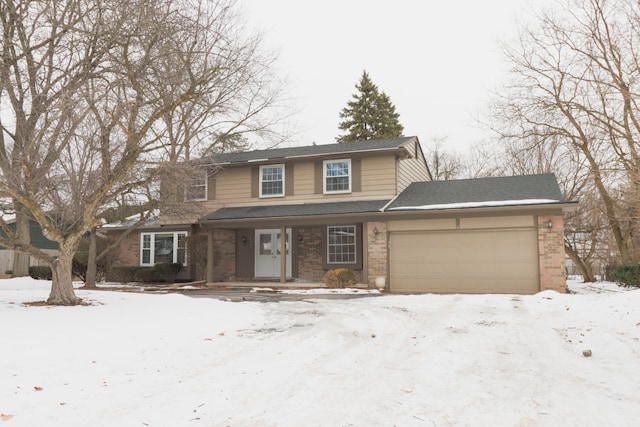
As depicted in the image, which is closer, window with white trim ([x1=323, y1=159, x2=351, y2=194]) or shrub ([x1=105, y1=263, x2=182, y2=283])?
window with white trim ([x1=323, y1=159, x2=351, y2=194])

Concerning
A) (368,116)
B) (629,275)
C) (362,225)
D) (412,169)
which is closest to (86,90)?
(362,225)

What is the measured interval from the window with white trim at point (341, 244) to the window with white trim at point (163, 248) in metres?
6.57

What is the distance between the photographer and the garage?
1520 centimetres

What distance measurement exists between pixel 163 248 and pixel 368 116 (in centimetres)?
2144

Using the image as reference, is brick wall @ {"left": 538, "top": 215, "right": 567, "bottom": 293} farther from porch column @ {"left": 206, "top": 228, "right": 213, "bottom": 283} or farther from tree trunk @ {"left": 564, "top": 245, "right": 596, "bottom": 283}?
porch column @ {"left": 206, "top": 228, "right": 213, "bottom": 283}

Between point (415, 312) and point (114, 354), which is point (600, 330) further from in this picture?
point (114, 354)

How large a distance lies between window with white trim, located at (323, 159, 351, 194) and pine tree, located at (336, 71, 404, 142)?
1866 centimetres

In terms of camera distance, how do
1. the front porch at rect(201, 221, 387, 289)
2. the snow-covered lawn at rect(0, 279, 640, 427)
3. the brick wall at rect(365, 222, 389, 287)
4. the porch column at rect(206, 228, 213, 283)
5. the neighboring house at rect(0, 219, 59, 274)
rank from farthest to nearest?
the neighboring house at rect(0, 219, 59, 274) → the porch column at rect(206, 228, 213, 283) → the front porch at rect(201, 221, 387, 289) → the brick wall at rect(365, 222, 389, 287) → the snow-covered lawn at rect(0, 279, 640, 427)

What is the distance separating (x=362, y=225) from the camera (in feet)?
60.0

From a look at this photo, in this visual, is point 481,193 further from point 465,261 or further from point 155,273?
point 155,273

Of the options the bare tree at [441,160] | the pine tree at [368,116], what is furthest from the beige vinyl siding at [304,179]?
the bare tree at [441,160]

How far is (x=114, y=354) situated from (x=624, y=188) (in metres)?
16.6

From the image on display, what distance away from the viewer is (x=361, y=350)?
6574 millimetres

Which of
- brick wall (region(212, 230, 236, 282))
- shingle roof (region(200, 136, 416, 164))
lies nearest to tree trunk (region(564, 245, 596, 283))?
shingle roof (region(200, 136, 416, 164))
